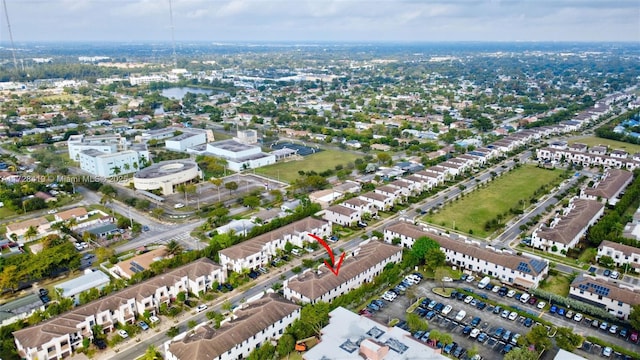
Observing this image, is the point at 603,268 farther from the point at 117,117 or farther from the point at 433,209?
the point at 117,117

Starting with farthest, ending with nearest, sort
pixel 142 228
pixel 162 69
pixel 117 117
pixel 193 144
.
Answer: pixel 162 69 → pixel 117 117 → pixel 193 144 → pixel 142 228

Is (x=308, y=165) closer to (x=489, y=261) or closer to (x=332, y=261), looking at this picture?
(x=332, y=261)

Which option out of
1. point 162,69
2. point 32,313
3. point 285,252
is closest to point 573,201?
point 285,252

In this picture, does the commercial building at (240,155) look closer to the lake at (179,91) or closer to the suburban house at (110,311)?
the suburban house at (110,311)

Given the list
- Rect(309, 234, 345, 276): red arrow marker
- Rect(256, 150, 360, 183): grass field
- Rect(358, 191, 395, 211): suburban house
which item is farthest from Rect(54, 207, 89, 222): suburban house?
Rect(358, 191, 395, 211): suburban house

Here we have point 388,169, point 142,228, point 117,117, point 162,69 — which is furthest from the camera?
point 162,69

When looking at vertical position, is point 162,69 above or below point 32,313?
above

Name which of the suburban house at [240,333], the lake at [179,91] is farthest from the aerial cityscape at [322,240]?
the lake at [179,91]
